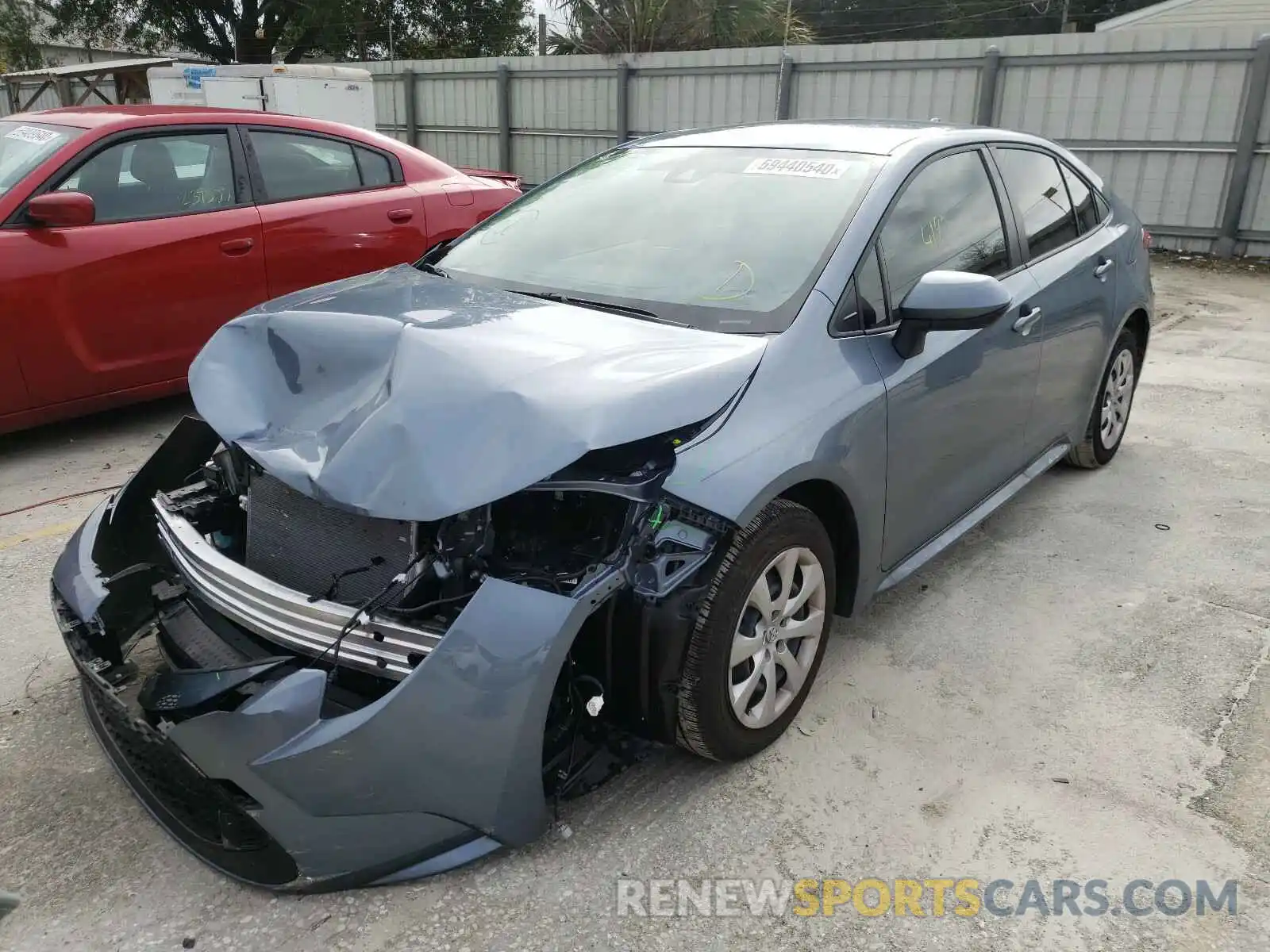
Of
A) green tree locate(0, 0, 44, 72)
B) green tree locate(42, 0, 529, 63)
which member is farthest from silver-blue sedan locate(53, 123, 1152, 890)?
green tree locate(0, 0, 44, 72)

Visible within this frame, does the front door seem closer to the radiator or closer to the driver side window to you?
the radiator

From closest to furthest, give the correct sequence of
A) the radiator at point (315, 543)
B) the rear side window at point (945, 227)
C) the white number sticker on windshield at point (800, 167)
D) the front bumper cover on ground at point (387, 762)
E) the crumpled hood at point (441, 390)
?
the front bumper cover on ground at point (387, 762)
the crumpled hood at point (441, 390)
the radiator at point (315, 543)
the rear side window at point (945, 227)
the white number sticker on windshield at point (800, 167)

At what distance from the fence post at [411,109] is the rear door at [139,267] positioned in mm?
12511

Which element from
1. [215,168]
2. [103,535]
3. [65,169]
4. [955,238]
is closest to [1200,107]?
[955,238]

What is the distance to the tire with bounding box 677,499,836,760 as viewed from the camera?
7.54 ft

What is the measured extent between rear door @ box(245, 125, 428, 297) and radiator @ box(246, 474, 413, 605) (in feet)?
10.3

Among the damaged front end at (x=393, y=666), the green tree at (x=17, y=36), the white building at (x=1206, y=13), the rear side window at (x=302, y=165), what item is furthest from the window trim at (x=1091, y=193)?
the green tree at (x=17, y=36)

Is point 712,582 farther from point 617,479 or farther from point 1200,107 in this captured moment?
point 1200,107

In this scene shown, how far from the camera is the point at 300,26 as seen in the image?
81.4 ft

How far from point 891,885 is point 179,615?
180 cm

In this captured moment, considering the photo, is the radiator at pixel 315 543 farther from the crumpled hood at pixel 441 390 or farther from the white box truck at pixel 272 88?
the white box truck at pixel 272 88

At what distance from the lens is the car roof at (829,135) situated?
328 cm

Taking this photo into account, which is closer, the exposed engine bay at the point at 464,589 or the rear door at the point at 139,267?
the exposed engine bay at the point at 464,589

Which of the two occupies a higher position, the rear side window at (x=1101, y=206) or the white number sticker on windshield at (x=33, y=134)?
the white number sticker on windshield at (x=33, y=134)
